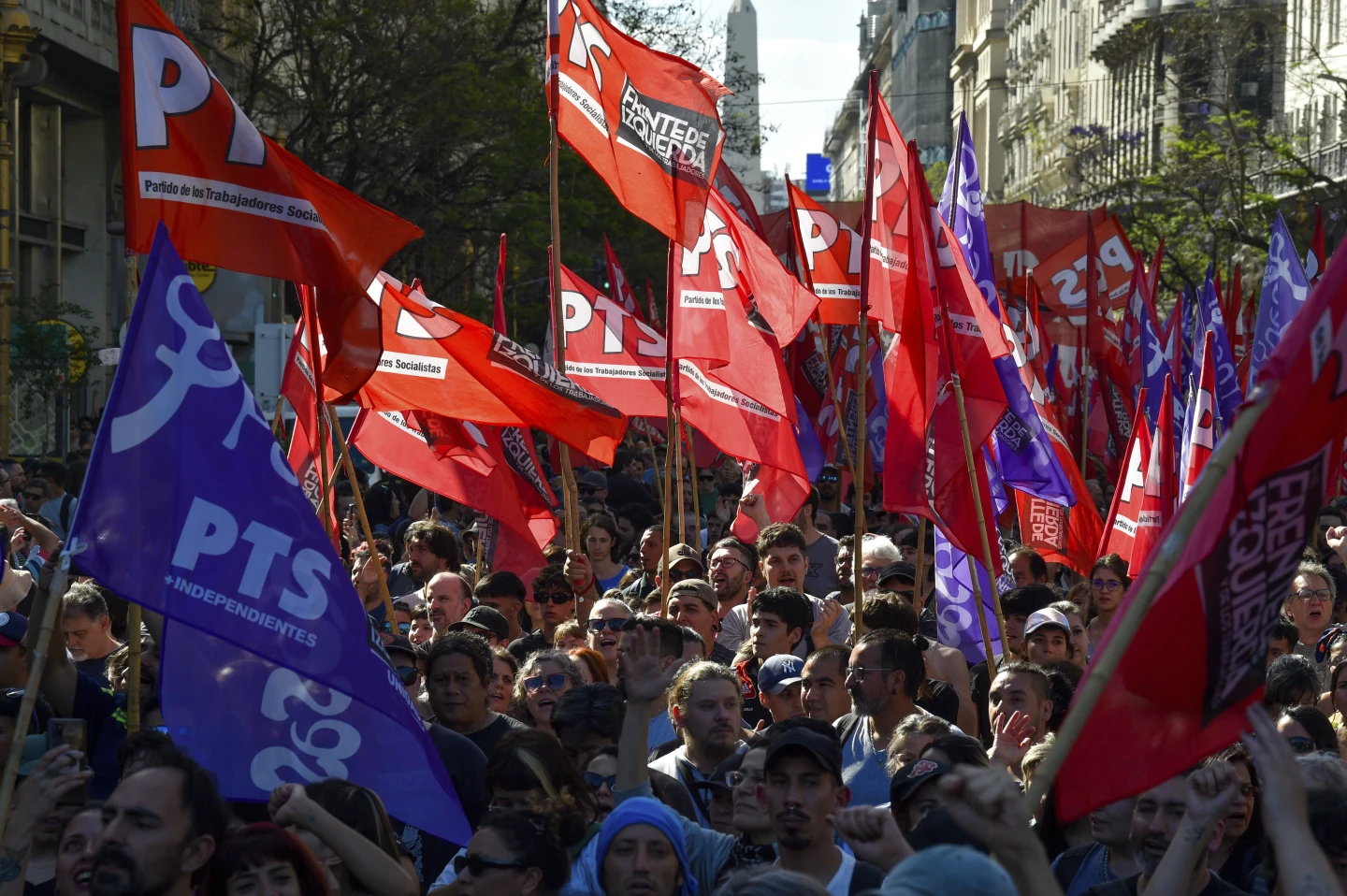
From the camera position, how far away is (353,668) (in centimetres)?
463

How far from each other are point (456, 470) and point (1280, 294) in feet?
21.4

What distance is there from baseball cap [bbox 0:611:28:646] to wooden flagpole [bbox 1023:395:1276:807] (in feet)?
12.0

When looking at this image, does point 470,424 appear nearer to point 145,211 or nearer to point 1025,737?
point 145,211

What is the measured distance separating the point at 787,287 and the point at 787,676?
469cm

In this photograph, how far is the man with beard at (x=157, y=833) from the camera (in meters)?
3.90

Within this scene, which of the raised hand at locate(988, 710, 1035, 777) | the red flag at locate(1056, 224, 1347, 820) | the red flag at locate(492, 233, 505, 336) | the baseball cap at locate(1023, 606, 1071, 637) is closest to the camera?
the red flag at locate(1056, 224, 1347, 820)

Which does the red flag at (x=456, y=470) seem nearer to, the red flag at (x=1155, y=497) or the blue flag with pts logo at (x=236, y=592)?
the red flag at (x=1155, y=497)

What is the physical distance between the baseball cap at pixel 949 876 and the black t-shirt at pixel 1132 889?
4.92 ft

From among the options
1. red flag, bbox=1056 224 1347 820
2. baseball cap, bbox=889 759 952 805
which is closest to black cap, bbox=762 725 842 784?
baseball cap, bbox=889 759 952 805

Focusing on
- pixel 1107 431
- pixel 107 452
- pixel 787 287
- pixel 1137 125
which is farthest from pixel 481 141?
pixel 1137 125

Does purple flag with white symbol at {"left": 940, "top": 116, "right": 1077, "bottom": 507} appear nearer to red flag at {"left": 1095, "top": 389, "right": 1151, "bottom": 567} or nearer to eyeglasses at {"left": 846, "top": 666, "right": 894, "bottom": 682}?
red flag at {"left": 1095, "top": 389, "right": 1151, "bottom": 567}

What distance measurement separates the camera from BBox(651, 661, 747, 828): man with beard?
582cm

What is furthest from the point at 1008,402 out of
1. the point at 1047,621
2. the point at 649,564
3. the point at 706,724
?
the point at 706,724

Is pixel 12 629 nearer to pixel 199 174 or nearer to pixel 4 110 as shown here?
pixel 199 174
